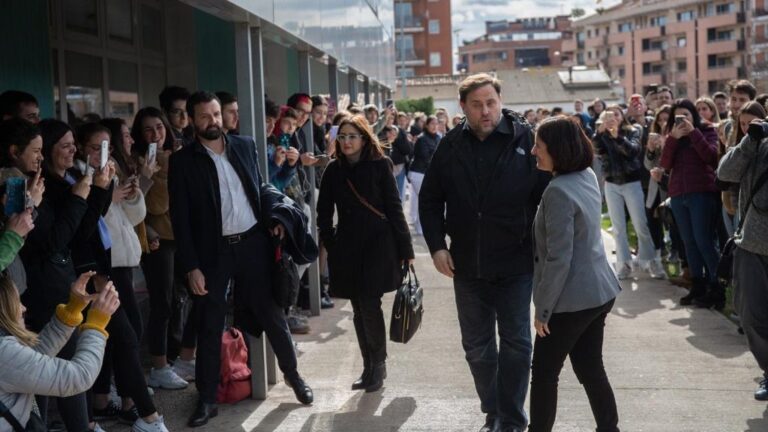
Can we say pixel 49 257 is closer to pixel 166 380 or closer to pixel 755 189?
pixel 166 380

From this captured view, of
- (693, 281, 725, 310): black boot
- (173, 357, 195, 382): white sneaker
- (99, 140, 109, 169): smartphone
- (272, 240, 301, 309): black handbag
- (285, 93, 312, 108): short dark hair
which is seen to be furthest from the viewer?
(693, 281, 725, 310): black boot

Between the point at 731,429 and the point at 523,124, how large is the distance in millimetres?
2205

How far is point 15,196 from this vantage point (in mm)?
4418

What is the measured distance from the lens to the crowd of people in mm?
4828

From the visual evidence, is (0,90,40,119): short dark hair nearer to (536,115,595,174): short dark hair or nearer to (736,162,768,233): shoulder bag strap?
(536,115,595,174): short dark hair

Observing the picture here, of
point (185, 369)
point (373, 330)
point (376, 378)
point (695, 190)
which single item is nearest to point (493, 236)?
point (373, 330)

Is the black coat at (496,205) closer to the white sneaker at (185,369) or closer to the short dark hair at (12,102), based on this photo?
the white sneaker at (185,369)

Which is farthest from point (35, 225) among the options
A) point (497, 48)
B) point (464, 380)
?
point (497, 48)

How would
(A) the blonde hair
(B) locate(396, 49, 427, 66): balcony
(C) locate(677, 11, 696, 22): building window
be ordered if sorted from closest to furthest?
1. (A) the blonde hair
2. (B) locate(396, 49, 427, 66): balcony
3. (C) locate(677, 11, 696, 22): building window

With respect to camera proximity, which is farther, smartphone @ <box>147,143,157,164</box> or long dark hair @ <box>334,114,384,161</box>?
long dark hair @ <box>334,114,384,161</box>

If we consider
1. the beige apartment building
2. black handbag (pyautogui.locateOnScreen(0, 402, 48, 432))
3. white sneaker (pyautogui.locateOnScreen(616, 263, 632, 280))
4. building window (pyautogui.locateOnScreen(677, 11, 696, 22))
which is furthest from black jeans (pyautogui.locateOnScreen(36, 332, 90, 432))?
building window (pyautogui.locateOnScreen(677, 11, 696, 22))

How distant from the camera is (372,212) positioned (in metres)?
6.77

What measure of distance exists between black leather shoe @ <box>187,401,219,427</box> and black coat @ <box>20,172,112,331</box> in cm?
138

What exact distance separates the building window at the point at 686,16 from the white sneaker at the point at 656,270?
335 ft
